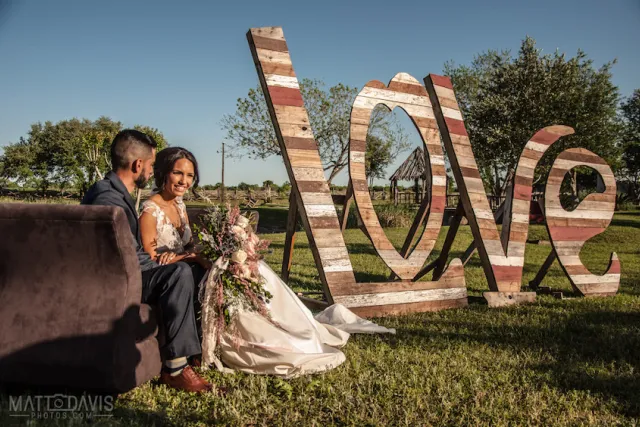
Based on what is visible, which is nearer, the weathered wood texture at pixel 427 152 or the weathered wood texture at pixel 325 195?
the weathered wood texture at pixel 325 195

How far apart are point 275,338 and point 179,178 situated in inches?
57.5

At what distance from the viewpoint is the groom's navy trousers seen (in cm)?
320

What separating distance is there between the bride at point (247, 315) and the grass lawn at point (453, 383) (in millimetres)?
118

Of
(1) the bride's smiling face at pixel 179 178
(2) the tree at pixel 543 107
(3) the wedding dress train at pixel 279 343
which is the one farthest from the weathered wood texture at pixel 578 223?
(2) the tree at pixel 543 107

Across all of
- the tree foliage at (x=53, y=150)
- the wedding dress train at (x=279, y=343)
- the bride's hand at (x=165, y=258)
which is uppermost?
the tree foliage at (x=53, y=150)

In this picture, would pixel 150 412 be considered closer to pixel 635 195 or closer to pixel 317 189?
pixel 317 189

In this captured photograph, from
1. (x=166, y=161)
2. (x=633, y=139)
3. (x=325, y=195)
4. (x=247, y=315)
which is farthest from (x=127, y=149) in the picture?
(x=633, y=139)

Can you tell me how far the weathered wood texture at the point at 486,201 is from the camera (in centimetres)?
621

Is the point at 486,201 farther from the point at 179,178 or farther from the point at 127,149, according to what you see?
the point at 127,149

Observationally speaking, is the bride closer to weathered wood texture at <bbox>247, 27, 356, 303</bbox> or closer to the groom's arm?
the groom's arm

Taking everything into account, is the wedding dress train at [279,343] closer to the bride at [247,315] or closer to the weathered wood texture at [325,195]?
the bride at [247,315]

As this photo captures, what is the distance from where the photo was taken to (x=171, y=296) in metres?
3.20

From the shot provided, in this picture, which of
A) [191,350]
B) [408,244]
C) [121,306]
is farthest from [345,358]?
[408,244]

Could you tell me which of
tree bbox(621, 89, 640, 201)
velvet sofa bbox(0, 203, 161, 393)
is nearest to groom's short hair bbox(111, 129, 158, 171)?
velvet sofa bbox(0, 203, 161, 393)
